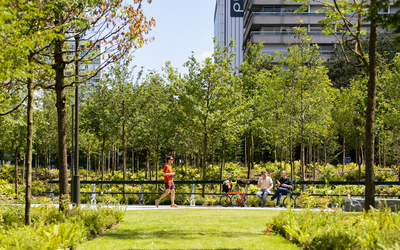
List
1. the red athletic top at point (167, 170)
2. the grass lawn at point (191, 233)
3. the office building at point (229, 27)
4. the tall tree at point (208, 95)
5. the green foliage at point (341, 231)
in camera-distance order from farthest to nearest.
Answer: the office building at point (229, 27) → the tall tree at point (208, 95) → the red athletic top at point (167, 170) → the grass lawn at point (191, 233) → the green foliage at point (341, 231)

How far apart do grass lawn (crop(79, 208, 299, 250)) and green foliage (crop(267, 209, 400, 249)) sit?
37cm

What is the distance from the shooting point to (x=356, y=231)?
6.30 metres

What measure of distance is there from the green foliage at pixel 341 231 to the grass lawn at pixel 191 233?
37 cm

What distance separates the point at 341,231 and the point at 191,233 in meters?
3.27

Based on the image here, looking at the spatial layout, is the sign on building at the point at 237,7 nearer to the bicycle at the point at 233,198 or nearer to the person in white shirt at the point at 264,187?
the bicycle at the point at 233,198

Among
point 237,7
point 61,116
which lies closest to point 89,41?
point 61,116

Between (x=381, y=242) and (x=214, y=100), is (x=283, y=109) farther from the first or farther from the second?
(x=381, y=242)

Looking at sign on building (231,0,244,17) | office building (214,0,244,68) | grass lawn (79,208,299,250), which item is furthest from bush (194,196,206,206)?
office building (214,0,244,68)

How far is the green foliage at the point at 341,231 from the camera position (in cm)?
586

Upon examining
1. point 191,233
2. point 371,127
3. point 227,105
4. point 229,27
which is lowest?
point 191,233

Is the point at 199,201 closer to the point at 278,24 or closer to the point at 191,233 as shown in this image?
the point at 191,233

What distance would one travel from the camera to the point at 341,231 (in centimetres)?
634

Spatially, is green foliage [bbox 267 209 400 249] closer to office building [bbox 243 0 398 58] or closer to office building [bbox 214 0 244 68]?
office building [bbox 243 0 398 58]

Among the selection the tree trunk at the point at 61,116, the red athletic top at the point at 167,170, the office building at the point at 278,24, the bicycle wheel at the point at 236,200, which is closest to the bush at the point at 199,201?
the bicycle wheel at the point at 236,200
